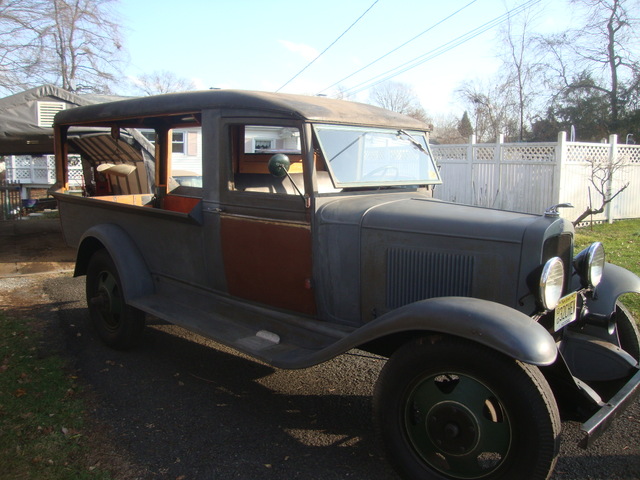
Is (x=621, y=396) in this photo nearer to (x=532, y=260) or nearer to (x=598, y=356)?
(x=598, y=356)

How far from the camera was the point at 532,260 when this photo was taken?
264cm

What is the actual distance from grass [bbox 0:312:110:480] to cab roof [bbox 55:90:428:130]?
2.15 m

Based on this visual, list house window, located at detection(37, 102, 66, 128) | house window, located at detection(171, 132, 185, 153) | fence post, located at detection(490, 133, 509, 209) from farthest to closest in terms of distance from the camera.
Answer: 1. house window, located at detection(171, 132, 185, 153)
2. fence post, located at detection(490, 133, 509, 209)
3. house window, located at detection(37, 102, 66, 128)

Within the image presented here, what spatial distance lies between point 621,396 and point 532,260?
77cm

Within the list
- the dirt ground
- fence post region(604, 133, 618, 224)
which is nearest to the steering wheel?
the dirt ground

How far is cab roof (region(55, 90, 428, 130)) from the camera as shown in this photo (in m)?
3.29

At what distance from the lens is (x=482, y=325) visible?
2318 mm

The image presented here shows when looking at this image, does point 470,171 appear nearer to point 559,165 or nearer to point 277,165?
point 559,165

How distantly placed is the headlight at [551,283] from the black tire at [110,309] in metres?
3.25

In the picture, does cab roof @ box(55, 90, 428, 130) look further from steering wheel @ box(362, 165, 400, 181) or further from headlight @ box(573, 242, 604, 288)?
headlight @ box(573, 242, 604, 288)

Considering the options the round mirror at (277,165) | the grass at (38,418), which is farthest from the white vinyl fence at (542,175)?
the grass at (38,418)

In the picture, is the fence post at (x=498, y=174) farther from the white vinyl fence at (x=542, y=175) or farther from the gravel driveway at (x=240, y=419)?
the gravel driveway at (x=240, y=419)

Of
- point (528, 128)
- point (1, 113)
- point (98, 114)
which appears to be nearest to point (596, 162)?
point (98, 114)

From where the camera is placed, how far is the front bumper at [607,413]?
7.34 feet
